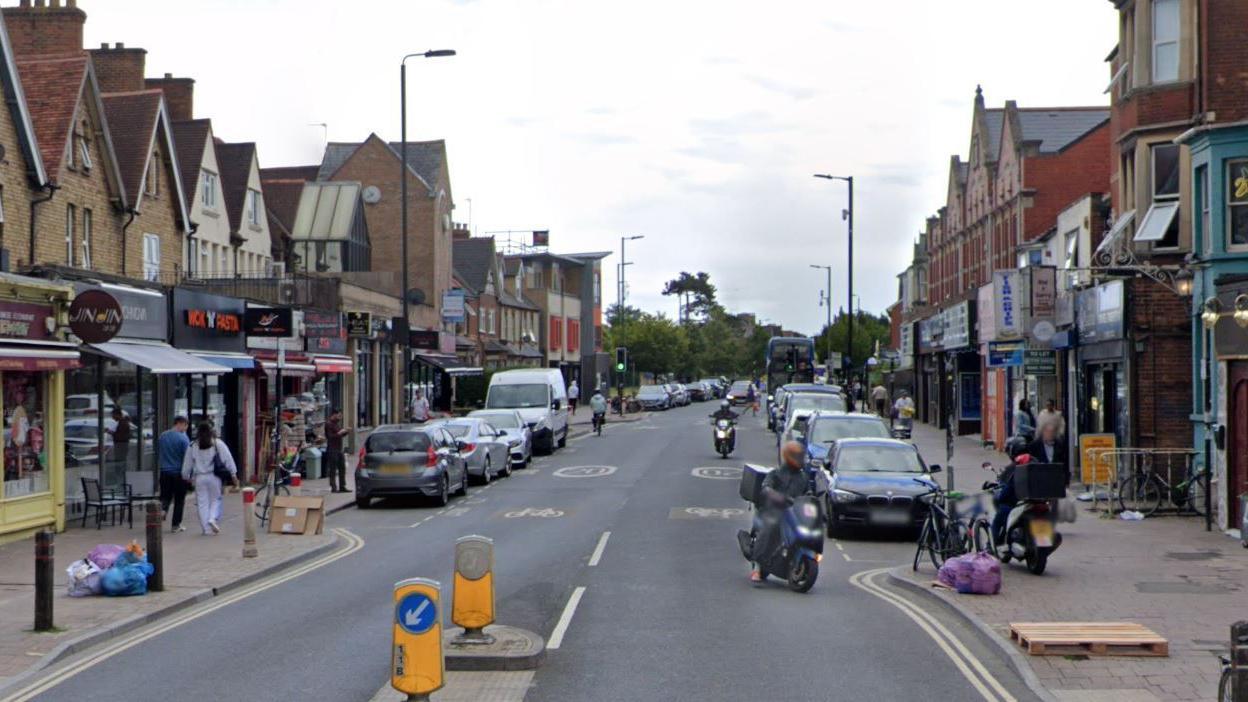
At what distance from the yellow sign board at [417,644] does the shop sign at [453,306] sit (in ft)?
151

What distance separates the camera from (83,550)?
61.7 feet

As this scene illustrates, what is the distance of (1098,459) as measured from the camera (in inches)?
972

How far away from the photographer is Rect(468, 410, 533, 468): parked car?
34.7m

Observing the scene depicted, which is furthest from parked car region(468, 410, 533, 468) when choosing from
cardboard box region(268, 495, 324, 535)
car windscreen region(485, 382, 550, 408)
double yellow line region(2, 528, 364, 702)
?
double yellow line region(2, 528, 364, 702)

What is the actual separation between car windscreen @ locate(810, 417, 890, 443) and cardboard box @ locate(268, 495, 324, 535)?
10.4 meters

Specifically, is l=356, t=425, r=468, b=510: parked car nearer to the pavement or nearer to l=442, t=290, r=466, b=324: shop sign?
the pavement

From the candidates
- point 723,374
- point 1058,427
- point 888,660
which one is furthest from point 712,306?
point 888,660

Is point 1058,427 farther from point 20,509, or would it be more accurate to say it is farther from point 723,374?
point 723,374

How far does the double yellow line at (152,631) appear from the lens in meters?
10.5

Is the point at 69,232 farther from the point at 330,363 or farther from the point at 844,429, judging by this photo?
the point at 844,429

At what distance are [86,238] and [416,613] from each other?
2535 centimetres

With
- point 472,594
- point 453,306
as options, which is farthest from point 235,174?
point 472,594

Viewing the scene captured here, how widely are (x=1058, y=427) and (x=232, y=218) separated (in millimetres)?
31281

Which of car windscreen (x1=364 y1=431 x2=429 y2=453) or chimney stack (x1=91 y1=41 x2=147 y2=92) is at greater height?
chimney stack (x1=91 y1=41 x2=147 y2=92)
